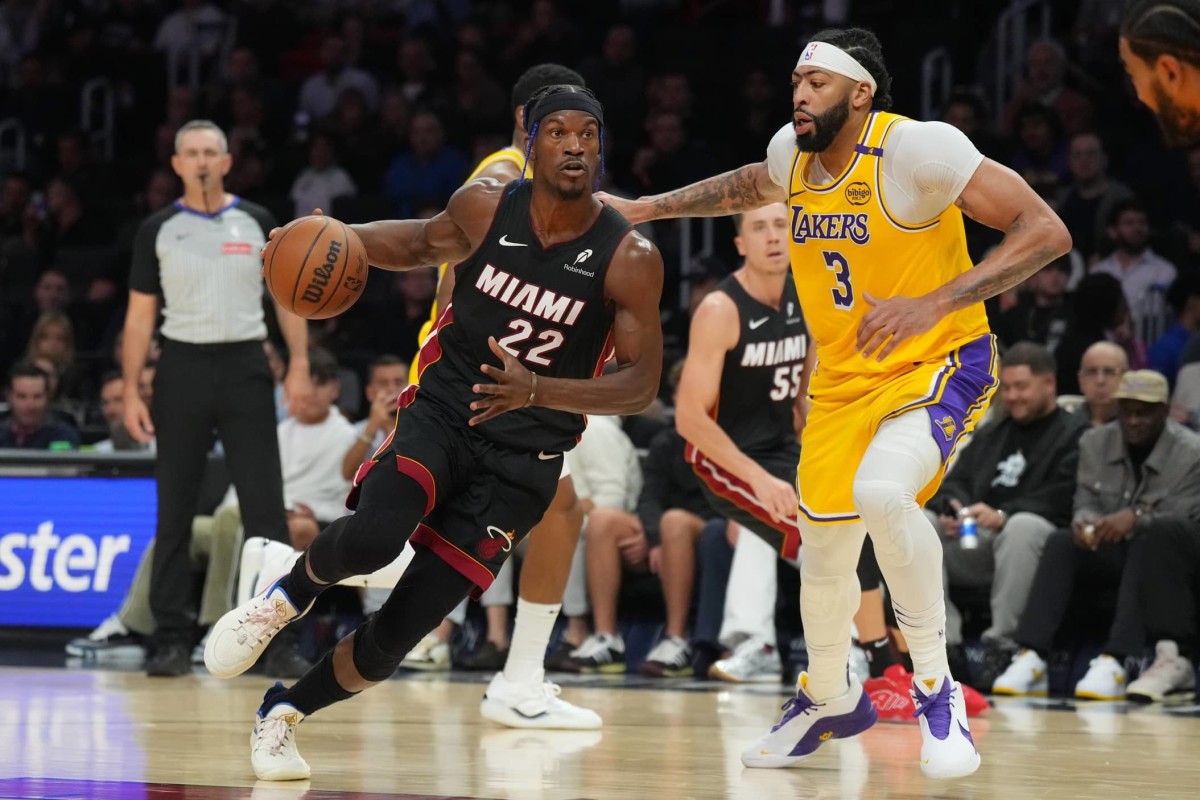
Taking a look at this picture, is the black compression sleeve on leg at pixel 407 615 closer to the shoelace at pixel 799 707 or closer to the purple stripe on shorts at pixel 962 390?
the shoelace at pixel 799 707

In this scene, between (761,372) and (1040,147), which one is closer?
(761,372)

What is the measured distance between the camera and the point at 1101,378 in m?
8.29

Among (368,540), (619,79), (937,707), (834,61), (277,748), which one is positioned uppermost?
(619,79)

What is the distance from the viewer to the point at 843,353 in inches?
194

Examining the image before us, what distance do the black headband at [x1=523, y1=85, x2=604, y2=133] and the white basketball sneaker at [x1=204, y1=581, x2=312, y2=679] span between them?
152 cm

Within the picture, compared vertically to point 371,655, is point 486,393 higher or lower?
higher

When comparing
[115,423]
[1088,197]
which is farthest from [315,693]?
[1088,197]

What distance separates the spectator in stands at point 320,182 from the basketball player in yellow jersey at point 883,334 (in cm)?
881

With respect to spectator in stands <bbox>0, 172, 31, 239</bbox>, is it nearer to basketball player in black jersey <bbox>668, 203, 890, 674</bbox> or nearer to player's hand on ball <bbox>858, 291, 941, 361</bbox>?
basketball player in black jersey <bbox>668, 203, 890, 674</bbox>

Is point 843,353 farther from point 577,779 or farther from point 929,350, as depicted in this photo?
point 577,779

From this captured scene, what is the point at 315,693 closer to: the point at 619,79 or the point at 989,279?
the point at 989,279

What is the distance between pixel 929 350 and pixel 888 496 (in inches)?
21.0

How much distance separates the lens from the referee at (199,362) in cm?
768

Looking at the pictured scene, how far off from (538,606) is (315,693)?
1.64 metres
